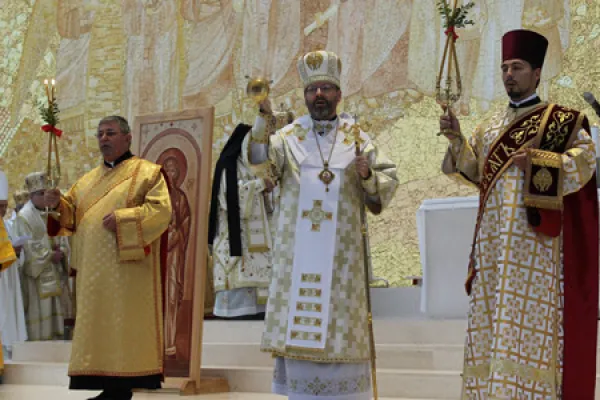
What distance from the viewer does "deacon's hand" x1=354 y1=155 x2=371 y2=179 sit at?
545 cm

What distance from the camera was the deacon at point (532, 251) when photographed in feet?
16.7

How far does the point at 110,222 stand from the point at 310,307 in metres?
1.74

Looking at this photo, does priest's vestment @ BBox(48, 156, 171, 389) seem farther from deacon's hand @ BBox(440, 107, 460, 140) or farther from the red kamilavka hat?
the red kamilavka hat

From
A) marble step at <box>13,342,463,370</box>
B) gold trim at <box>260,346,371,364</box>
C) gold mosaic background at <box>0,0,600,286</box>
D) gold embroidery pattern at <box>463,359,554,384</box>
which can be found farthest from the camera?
gold mosaic background at <box>0,0,600,286</box>

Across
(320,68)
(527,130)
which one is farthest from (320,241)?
(527,130)

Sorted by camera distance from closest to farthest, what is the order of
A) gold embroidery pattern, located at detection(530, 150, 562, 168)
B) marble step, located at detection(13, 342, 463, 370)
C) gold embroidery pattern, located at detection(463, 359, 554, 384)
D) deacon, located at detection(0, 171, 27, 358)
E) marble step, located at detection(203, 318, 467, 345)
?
gold embroidery pattern, located at detection(463, 359, 554, 384)
gold embroidery pattern, located at detection(530, 150, 562, 168)
marble step, located at detection(13, 342, 463, 370)
marble step, located at detection(203, 318, 467, 345)
deacon, located at detection(0, 171, 27, 358)

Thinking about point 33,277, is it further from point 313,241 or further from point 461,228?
point 313,241

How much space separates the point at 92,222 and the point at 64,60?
8243 millimetres

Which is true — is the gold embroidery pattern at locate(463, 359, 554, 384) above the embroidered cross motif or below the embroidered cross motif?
below

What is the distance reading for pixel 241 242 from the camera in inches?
386

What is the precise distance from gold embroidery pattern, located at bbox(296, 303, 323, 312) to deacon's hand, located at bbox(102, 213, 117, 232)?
1638 millimetres

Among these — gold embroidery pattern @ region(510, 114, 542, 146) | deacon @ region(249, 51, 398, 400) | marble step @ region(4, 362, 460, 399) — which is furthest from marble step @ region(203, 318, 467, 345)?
gold embroidery pattern @ region(510, 114, 542, 146)

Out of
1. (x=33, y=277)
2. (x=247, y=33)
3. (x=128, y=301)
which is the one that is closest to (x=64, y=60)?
(x=247, y=33)

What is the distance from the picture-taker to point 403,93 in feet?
39.4
